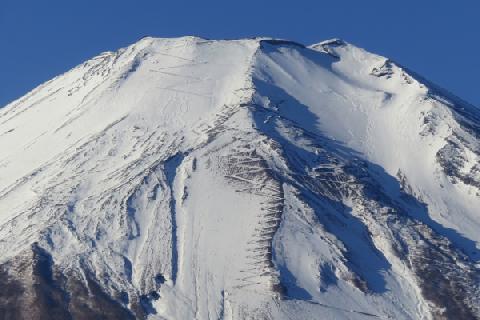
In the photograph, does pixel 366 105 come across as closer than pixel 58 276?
No

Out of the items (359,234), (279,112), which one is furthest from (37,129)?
(359,234)

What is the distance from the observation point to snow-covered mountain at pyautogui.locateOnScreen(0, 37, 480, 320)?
141375mm

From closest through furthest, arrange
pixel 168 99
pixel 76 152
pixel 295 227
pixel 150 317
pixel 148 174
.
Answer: pixel 150 317
pixel 295 227
pixel 148 174
pixel 76 152
pixel 168 99

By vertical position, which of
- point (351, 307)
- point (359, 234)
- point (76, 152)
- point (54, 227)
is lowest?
point (351, 307)

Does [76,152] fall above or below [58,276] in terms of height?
above

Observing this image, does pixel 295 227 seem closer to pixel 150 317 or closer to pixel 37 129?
pixel 150 317

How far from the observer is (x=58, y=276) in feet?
469

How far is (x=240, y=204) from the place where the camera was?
518ft

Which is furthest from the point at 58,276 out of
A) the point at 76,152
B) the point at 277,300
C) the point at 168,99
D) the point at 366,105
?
the point at 366,105

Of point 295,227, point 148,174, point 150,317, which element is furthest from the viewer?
point 148,174

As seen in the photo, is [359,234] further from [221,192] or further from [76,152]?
[76,152]

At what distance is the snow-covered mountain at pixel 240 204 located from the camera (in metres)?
141

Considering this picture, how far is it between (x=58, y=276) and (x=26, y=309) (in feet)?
25.3

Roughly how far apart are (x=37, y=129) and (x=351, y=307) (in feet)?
241
